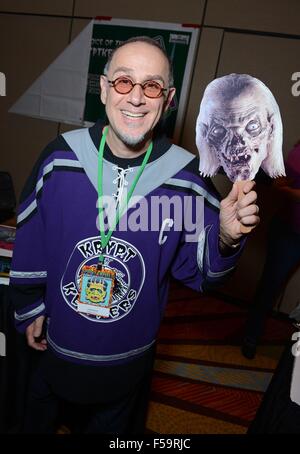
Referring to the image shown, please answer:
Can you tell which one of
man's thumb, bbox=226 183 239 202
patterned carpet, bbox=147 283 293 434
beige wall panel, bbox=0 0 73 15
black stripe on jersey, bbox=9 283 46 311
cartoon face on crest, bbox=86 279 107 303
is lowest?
patterned carpet, bbox=147 283 293 434

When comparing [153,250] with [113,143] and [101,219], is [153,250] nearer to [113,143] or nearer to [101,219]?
[101,219]

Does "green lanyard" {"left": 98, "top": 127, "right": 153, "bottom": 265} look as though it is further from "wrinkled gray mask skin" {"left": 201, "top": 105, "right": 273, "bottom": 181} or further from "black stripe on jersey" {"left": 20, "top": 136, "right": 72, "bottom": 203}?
"wrinkled gray mask skin" {"left": 201, "top": 105, "right": 273, "bottom": 181}

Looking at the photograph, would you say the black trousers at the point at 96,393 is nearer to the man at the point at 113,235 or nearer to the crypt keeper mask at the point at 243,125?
the man at the point at 113,235

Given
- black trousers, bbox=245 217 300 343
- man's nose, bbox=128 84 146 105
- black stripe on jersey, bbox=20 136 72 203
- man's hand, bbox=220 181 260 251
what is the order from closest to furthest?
1. man's hand, bbox=220 181 260 251
2. man's nose, bbox=128 84 146 105
3. black stripe on jersey, bbox=20 136 72 203
4. black trousers, bbox=245 217 300 343

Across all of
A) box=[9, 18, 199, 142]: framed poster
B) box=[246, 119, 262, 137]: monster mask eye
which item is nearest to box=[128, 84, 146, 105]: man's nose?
box=[246, 119, 262, 137]: monster mask eye

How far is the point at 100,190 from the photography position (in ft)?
3.20

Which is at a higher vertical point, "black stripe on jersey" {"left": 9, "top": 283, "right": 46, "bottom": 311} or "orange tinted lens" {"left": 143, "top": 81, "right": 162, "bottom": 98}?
"orange tinted lens" {"left": 143, "top": 81, "right": 162, "bottom": 98}

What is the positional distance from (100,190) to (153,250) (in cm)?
22

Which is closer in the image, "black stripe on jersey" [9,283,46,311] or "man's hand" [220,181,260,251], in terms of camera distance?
"man's hand" [220,181,260,251]

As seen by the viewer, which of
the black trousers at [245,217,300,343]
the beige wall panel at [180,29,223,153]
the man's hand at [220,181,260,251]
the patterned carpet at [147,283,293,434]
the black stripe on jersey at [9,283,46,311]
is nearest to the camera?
the man's hand at [220,181,260,251]

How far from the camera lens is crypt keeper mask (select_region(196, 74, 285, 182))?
2.69 ft

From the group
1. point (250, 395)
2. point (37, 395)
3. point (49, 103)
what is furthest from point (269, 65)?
point (37, 395)

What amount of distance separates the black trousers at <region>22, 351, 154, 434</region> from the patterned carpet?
53cm

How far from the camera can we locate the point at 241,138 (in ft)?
2.78
